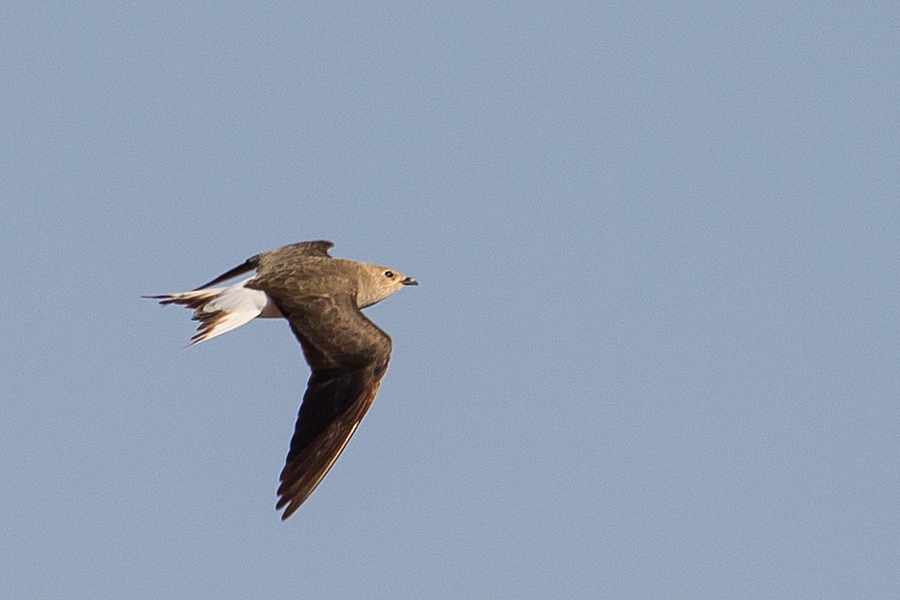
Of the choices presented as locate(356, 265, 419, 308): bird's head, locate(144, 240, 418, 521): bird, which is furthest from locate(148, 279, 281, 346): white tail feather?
locate(356, 265, 419, 308): bird's head

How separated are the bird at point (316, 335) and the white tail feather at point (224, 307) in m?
0.01

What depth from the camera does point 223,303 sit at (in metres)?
17.8

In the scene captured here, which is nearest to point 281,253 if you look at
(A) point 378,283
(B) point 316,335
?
(A) point 378,283

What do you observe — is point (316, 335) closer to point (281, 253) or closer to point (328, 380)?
point (328, 380)

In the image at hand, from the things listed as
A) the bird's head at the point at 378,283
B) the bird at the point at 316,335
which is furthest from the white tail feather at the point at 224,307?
the bird's head at the point at 378,283

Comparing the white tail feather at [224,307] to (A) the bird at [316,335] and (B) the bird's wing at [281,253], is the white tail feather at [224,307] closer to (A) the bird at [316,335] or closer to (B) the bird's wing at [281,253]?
(A) the bird at [316,335]

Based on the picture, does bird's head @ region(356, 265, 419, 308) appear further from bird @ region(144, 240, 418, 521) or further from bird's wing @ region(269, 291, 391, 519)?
bird's wing @ region(269, 291, 391, 519)

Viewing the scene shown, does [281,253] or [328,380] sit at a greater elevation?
[281,253]

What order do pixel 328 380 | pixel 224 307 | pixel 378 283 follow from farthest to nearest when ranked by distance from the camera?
1. pixel 378 283
2. pixel 224 307
3. pixel 328 380

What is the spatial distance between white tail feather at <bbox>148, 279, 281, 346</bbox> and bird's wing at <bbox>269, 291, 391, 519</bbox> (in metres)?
0.27

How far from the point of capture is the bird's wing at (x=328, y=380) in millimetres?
15773

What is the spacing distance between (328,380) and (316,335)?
579 millimetres

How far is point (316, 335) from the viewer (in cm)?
1702

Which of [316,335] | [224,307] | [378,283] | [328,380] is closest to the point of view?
[328,380]
